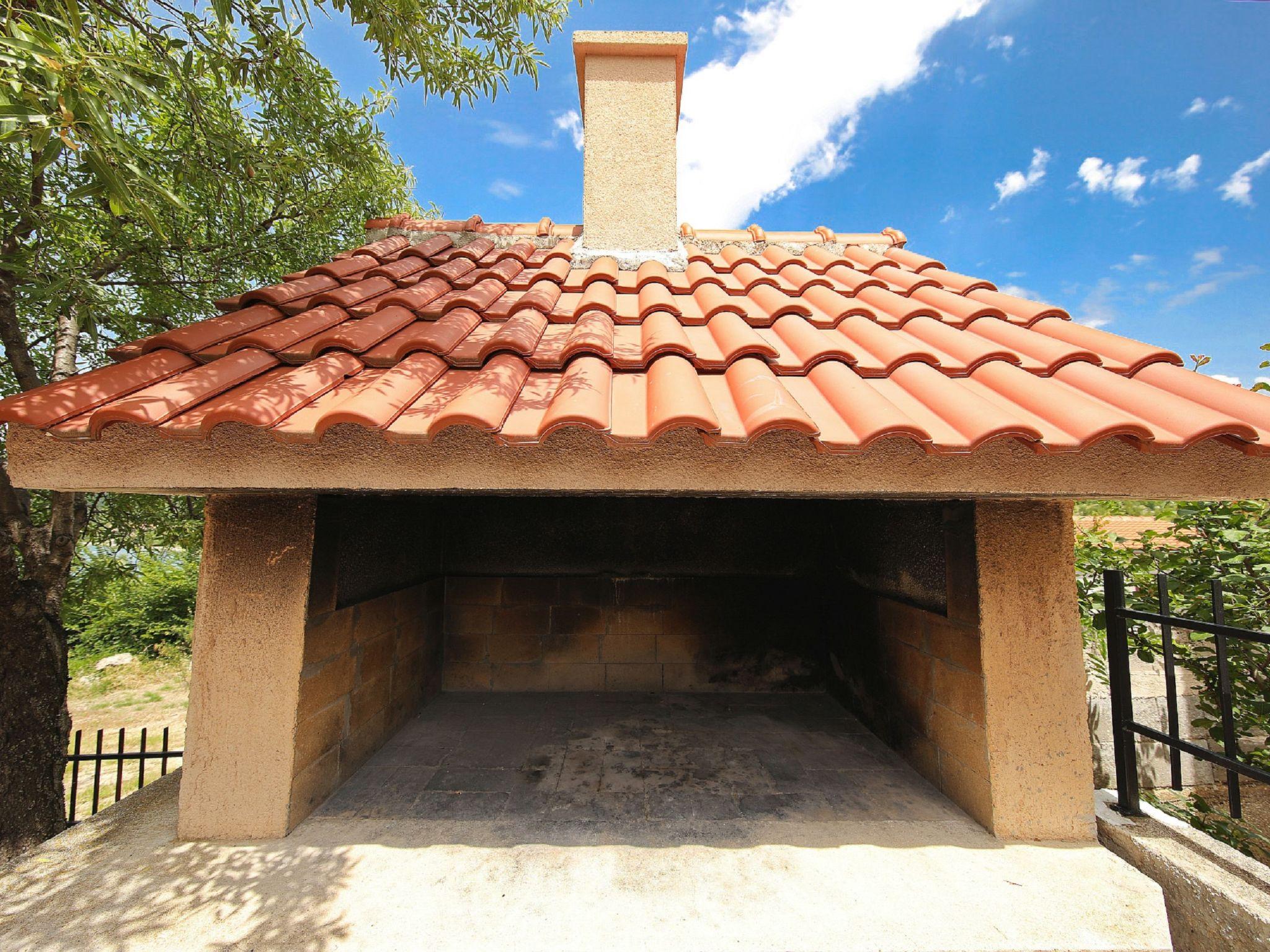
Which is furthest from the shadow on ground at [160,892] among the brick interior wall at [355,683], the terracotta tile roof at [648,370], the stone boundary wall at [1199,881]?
the stone boundary wall at [1199,881]

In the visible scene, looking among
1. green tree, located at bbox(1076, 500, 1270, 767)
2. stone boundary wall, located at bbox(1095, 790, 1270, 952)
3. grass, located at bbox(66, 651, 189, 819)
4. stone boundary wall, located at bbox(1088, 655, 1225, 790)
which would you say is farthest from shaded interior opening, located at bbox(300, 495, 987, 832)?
grass, located at bbox(66, 651, 189, 819)

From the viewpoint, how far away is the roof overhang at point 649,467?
206 centimetres

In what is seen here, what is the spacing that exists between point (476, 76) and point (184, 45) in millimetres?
1826

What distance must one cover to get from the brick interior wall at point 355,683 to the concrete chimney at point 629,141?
118 inches

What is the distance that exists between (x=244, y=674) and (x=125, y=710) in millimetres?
9488

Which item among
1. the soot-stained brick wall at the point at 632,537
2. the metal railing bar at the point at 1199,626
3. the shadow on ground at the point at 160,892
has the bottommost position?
the shadow on ground at the point at 160,892

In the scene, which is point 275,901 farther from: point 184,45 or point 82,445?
point 184,45

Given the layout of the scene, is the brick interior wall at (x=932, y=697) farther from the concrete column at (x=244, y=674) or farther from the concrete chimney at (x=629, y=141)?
the concrete column at (x=244, y=674)

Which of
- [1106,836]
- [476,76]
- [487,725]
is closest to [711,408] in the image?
[1106,836]

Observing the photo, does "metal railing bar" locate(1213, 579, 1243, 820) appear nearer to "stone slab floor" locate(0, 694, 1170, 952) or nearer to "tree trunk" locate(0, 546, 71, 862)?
"stone slab floor" locate(0, 694, 1170, 952)

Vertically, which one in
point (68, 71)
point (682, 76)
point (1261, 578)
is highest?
point (682, 76)

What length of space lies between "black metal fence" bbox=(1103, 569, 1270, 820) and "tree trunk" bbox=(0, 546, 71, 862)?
22.0 ft

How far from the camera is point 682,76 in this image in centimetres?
457

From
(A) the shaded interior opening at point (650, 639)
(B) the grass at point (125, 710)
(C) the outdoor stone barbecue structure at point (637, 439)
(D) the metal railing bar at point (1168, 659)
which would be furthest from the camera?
(B) the grass at point (125, 710)
